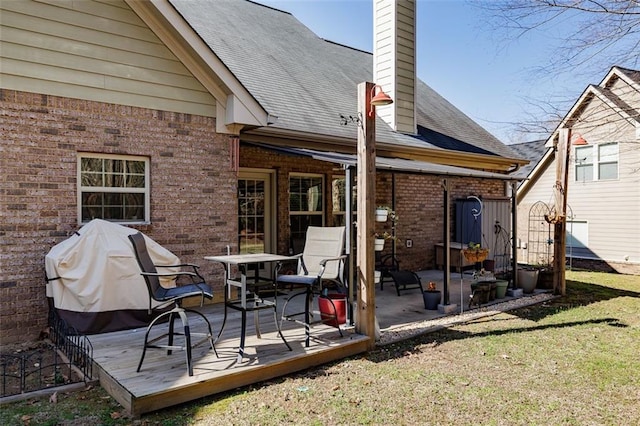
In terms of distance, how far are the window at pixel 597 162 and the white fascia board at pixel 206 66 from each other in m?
12.1

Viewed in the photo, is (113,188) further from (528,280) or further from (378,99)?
Answer: (528,280)

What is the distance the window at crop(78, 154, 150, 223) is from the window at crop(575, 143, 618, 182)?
542 inches

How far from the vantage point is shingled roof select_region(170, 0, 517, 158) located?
370 inches

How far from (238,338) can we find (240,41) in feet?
26.1

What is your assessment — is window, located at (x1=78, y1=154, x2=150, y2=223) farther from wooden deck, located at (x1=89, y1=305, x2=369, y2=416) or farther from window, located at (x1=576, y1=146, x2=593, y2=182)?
window, located at (x1=576, y1=146, x2=593, y2=182)

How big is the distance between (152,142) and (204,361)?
3536 millimetres

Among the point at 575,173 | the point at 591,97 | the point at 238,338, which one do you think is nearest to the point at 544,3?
the point at 238,338

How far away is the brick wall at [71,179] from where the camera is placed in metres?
5.73

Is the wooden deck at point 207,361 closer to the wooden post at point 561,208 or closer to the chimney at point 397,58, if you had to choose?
the wooden post at point 561,208

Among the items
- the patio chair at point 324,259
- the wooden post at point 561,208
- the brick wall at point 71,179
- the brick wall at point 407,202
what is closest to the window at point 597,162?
the brick wall at point 407,202

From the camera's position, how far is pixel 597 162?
585 inches

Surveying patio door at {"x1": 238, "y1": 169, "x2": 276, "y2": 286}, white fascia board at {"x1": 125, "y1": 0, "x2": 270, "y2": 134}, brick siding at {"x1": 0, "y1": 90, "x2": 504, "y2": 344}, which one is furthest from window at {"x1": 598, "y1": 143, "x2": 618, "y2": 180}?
white fascia board at {"x1": 125, "y1": 0, "x2": 270, "y2": 134}

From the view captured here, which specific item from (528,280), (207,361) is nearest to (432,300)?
(528,280)

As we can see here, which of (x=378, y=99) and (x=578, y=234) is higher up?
(x=378, y=99)
